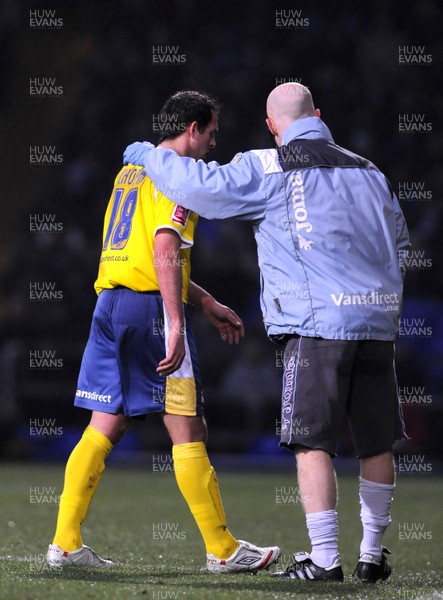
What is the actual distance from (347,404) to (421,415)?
718cm

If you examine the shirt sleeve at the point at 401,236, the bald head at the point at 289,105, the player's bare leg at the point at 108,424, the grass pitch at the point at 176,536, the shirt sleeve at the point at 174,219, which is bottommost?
the grass pitch at the point at 176,536

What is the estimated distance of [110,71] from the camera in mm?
13742

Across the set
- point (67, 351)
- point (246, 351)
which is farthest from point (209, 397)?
point (67, 351)

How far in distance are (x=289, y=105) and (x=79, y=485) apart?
1.67m

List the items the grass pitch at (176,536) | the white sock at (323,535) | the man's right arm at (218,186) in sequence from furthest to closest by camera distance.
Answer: the man's right arm at (218,186)
the white sock at (323,535)
the grass pitch at (176,536)

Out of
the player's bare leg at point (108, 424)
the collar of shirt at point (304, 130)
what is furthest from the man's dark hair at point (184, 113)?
the player's bare leg at point (108, 424)

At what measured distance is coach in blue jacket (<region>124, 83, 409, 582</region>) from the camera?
3.93m

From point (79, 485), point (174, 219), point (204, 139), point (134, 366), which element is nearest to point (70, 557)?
point (79, 485)

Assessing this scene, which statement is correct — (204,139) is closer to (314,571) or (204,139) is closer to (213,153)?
(314,571)

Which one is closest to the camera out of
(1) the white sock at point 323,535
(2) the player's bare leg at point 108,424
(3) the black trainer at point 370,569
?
(1) the white sock at point 323,535

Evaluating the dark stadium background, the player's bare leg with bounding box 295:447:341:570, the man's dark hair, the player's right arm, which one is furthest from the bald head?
the dark stadium background

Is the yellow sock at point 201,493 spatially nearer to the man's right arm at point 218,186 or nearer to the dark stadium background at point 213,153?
the man's right arm at point 218,186

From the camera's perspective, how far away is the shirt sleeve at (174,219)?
4.22 metres

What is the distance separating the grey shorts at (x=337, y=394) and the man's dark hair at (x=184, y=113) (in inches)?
40.6
